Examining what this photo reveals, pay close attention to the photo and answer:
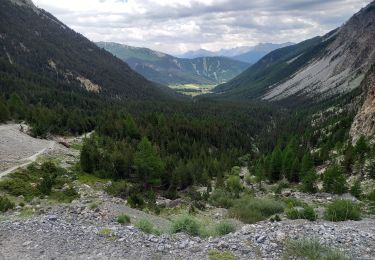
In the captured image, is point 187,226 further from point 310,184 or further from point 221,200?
point 310,184

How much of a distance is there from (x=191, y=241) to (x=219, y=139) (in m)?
117

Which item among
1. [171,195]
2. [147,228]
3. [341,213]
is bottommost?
[171,195]

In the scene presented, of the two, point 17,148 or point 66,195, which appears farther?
point 17,148

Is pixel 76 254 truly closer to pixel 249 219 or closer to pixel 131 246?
pixel 131 246

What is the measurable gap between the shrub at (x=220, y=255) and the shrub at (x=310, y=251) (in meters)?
2.93

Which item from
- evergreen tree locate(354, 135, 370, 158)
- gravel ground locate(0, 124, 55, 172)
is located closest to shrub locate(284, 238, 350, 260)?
gravel ground locate(0, 124, 55, 172)

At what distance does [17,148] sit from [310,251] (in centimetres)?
6045

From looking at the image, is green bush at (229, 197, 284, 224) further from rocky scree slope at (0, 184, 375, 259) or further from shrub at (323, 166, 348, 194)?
shrub at (323, 166, 348, 194)

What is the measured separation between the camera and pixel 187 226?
2525cm

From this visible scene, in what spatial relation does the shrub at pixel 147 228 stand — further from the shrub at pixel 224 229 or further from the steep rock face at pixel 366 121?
the steep rock face at pixel 366 121

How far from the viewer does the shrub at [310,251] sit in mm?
19342

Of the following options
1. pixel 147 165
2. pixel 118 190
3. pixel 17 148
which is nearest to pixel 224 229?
pixel 118 190

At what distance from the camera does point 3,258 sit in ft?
69.4

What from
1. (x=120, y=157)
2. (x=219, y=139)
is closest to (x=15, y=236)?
(x=120, y=157)
